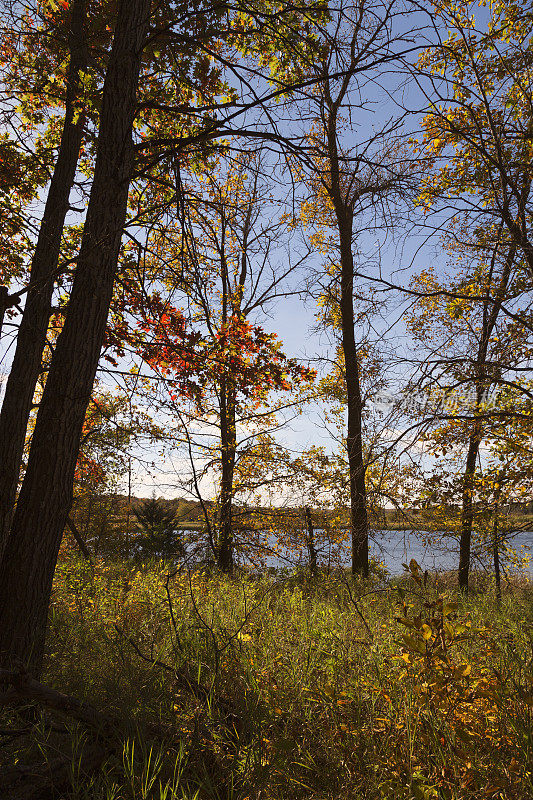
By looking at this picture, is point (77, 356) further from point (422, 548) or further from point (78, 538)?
point (422, 548)

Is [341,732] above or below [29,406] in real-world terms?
below

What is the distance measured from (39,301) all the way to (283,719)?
4.58 m

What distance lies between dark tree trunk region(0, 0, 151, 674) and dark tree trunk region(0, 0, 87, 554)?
0.70m

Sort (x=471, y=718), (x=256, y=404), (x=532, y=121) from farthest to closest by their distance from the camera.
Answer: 1. (x=256, y=404)
2. (x=532, y=121)
3. (x=471, y=718)

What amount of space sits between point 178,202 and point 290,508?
350 inches

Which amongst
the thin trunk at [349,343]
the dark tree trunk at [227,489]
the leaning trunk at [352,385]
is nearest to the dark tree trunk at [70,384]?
the leaning trunk at [352,385]

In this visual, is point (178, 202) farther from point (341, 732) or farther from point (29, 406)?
point (341, 732)

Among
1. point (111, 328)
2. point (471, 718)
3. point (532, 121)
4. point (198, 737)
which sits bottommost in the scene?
point (198, 737)

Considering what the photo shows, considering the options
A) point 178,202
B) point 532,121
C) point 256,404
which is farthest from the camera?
point 256,404

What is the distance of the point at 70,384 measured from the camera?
142 inches

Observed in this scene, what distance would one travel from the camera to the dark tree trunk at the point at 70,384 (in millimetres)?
3391

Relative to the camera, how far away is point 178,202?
3.78 meters

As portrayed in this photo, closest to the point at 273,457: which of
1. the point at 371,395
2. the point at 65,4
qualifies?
the point at 371,395

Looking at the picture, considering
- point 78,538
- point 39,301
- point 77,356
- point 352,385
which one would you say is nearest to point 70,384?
point 77,356
